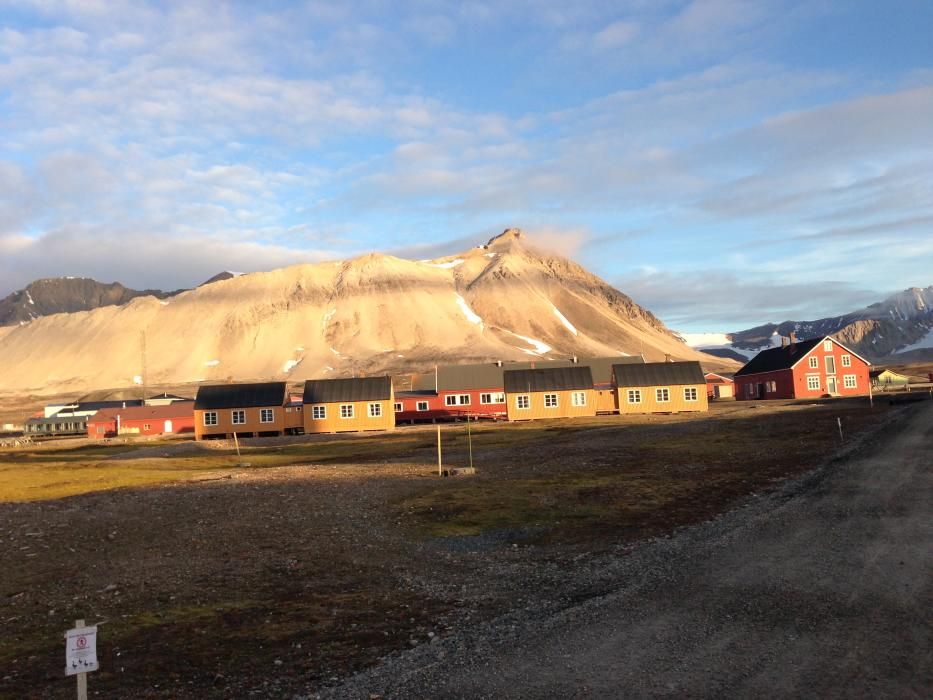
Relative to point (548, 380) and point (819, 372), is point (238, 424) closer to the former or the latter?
point (548, 380)

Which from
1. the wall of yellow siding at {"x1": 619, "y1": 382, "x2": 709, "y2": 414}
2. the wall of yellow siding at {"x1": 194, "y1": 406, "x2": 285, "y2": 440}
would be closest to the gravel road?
the wall of yellow siding at {"x1": 619, "y1": 382, "x2": 709, "y2": 414}

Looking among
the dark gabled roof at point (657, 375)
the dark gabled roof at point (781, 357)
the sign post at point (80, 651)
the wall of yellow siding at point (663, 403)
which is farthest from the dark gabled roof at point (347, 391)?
the sign post at point (80, 651)

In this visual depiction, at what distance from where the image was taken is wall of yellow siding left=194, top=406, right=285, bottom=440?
290 ft

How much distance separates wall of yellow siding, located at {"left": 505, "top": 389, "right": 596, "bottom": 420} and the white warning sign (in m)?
81.2

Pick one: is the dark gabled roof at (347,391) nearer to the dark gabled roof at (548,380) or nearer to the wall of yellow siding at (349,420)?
the wall of yellow siding at (349,420)

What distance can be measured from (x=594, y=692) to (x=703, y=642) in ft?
8.62

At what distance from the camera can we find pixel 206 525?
24844 mm

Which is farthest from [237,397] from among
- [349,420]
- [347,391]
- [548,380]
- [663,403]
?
[663,403]

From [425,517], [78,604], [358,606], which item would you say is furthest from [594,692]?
[425,517]

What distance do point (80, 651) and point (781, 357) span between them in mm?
112385

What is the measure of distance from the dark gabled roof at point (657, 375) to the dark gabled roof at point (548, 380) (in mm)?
4362

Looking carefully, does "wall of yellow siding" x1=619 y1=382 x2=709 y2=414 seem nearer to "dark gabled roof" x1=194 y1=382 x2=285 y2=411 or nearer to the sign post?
"dark gabled roof" x1=194 y1=382 x2=285 y2=411

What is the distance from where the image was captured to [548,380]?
90312mm

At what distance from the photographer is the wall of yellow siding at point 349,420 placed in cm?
8731
